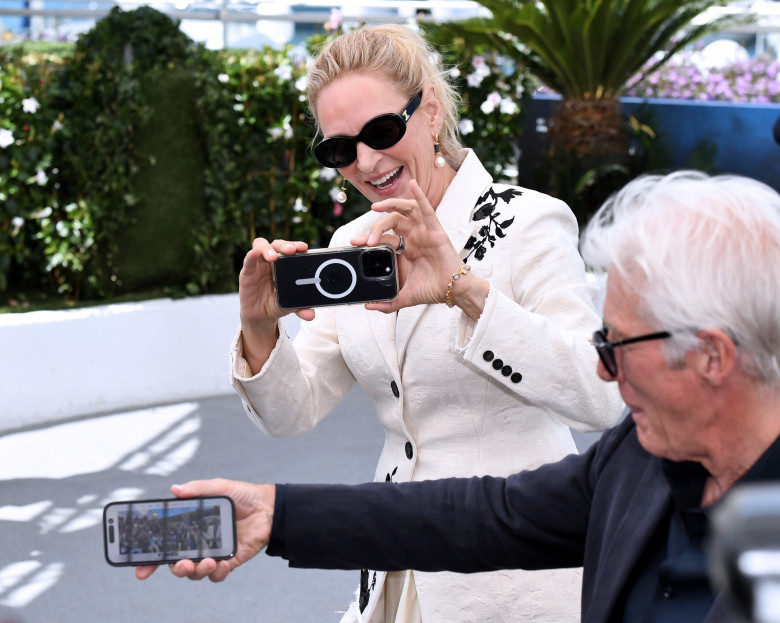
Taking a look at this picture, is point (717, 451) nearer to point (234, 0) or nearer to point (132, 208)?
point (132, 208)

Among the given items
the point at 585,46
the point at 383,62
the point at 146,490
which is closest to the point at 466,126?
the point at 585,46

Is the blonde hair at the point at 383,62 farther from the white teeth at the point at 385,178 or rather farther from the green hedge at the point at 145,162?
the green hedge at the point at 145,162

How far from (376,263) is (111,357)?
192 inches

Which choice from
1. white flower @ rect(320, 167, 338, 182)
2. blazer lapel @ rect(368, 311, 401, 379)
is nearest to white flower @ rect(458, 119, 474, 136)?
white flower @ rect(320, 167, 338, 182)

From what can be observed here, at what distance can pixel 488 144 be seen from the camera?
25.8 feet

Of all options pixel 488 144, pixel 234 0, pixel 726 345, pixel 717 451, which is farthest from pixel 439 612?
pixel 234 0

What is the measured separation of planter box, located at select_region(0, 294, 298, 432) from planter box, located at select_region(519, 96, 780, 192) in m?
3.54

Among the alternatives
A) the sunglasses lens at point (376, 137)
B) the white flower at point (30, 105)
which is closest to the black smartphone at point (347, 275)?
the sunglasses lens at point (376, 137)

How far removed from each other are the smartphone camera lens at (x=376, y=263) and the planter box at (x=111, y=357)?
4.70m

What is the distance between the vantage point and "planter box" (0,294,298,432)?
6250 mm

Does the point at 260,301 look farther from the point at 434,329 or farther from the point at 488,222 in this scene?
the point at 488,222

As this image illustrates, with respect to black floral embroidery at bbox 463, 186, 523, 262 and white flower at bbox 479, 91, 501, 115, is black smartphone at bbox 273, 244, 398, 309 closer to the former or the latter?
black floral embroidery at bbox 463, 186, 523, 262

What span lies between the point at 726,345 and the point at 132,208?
6.04 m

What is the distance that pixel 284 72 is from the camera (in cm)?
709
